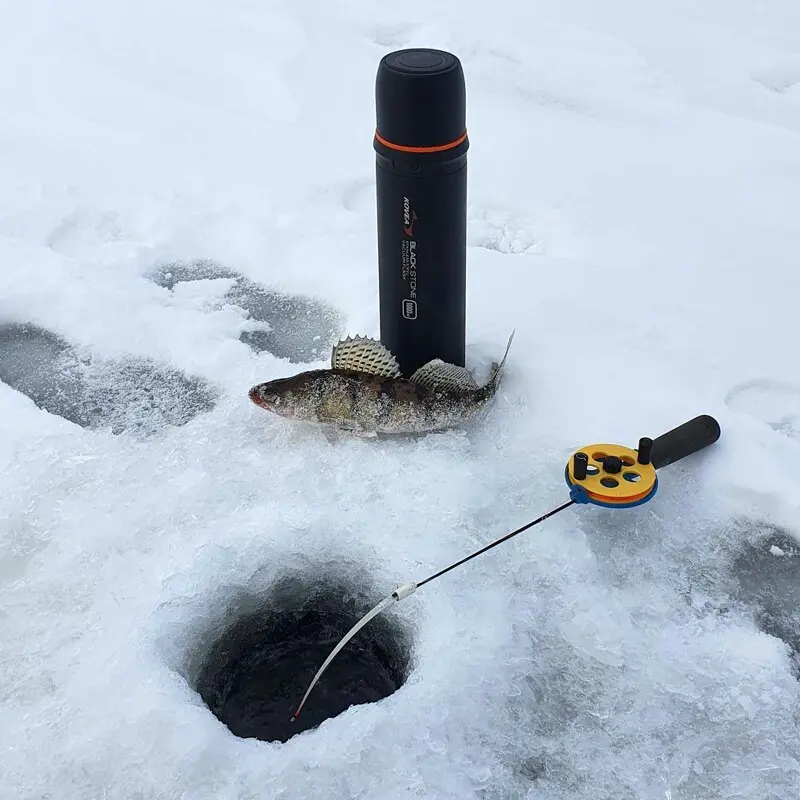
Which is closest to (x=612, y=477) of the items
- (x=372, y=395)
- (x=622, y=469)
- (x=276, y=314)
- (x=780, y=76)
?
(x=622, y=469)

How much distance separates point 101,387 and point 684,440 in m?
2.25

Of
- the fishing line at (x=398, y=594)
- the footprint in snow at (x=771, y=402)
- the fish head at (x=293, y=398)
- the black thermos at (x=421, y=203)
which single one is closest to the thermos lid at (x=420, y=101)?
the black thermos at (x=421, y=203)

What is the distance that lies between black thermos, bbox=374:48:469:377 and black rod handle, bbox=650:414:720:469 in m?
0.88

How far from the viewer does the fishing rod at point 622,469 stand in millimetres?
2617

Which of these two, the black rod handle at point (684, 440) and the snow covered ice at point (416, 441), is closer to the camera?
the snow covered ice at point (416, 441)

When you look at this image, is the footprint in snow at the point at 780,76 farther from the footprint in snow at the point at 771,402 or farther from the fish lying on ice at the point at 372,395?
the fish lying on ice at the point at 372,395

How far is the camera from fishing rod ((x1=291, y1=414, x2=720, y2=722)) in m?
2.62

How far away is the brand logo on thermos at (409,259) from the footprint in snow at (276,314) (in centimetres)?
55

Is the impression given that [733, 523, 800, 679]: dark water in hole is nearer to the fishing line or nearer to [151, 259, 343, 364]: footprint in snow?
the fishing line

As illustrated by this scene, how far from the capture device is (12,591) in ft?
8.36

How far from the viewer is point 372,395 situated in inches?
121

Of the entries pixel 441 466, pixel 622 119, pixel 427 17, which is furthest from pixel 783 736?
pixel 427 17

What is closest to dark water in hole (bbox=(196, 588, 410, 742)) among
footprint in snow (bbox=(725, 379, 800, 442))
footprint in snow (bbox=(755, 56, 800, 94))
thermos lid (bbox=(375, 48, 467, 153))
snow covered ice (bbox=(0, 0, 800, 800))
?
snow covered ice (bbox=(0, 0, 800, 800))

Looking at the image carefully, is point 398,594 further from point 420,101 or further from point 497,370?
point 420,101
